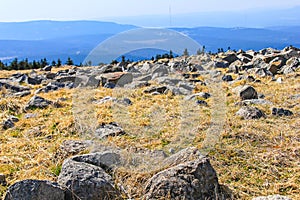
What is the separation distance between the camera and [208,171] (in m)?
4.54

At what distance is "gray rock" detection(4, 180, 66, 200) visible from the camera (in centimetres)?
388

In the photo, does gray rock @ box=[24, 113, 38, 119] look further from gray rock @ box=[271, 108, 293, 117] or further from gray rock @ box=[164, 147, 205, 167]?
gray rock @ box=[271, 108, 293, 117]

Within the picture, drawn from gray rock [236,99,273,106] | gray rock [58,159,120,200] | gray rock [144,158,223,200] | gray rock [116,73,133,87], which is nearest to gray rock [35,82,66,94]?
gray rock [116,73,133,87]

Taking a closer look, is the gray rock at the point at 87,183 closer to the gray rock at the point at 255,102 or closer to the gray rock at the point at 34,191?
the gray rock at the point at 34,191

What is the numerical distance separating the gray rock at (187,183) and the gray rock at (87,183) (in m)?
0.53

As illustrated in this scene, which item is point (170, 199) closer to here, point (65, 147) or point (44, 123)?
point (65, 147)

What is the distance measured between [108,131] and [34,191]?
10.7ft

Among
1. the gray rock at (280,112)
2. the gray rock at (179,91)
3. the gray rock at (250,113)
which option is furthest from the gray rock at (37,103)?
the gray rock at (280,112)

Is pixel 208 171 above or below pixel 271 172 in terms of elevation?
above

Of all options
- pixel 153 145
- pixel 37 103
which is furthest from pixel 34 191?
pixel 37 103

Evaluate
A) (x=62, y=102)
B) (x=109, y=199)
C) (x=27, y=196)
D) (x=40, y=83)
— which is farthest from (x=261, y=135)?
(x=40, y=83)

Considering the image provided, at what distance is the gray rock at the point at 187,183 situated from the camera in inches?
165

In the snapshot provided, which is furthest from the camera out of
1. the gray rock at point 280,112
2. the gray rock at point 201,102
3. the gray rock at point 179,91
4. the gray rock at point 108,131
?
the gray rock at point 179,91

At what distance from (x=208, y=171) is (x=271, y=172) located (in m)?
1.48
